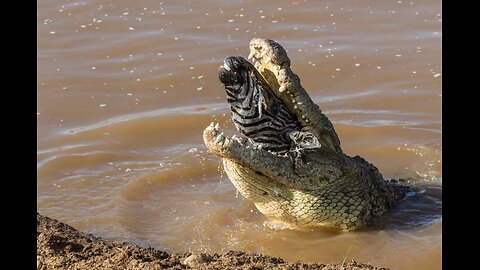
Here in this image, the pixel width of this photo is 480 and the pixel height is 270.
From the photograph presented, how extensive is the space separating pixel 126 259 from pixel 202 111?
392 cm

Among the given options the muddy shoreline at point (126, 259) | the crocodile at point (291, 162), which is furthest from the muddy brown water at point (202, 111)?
the muddy shoreline at point (126, 259)

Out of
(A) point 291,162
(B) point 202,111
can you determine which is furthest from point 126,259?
(B) point 202,111

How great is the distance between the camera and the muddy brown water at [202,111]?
223 inches

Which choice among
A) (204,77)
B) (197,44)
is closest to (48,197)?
(204,77)

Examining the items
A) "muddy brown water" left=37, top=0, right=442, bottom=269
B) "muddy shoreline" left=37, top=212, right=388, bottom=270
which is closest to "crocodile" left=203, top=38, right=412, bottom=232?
"muddy brown water" left=37, top=0, right=442, bottom=269

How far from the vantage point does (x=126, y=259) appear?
4215mm

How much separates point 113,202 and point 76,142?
1.48 m

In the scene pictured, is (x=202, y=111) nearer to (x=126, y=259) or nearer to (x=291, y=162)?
(x=291, y=162)

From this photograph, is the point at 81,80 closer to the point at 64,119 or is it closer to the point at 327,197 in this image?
the point at 64,119

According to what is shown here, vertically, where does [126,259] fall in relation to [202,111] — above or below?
below

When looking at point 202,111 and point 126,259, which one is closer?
point 126,259

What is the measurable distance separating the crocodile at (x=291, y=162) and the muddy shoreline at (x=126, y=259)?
2.20 ft

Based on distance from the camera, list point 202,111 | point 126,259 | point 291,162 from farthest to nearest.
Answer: point 202,111, point 291,162, point 126,259

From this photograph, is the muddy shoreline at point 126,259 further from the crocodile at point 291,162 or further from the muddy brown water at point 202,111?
the muddy brown water at point 202,111
